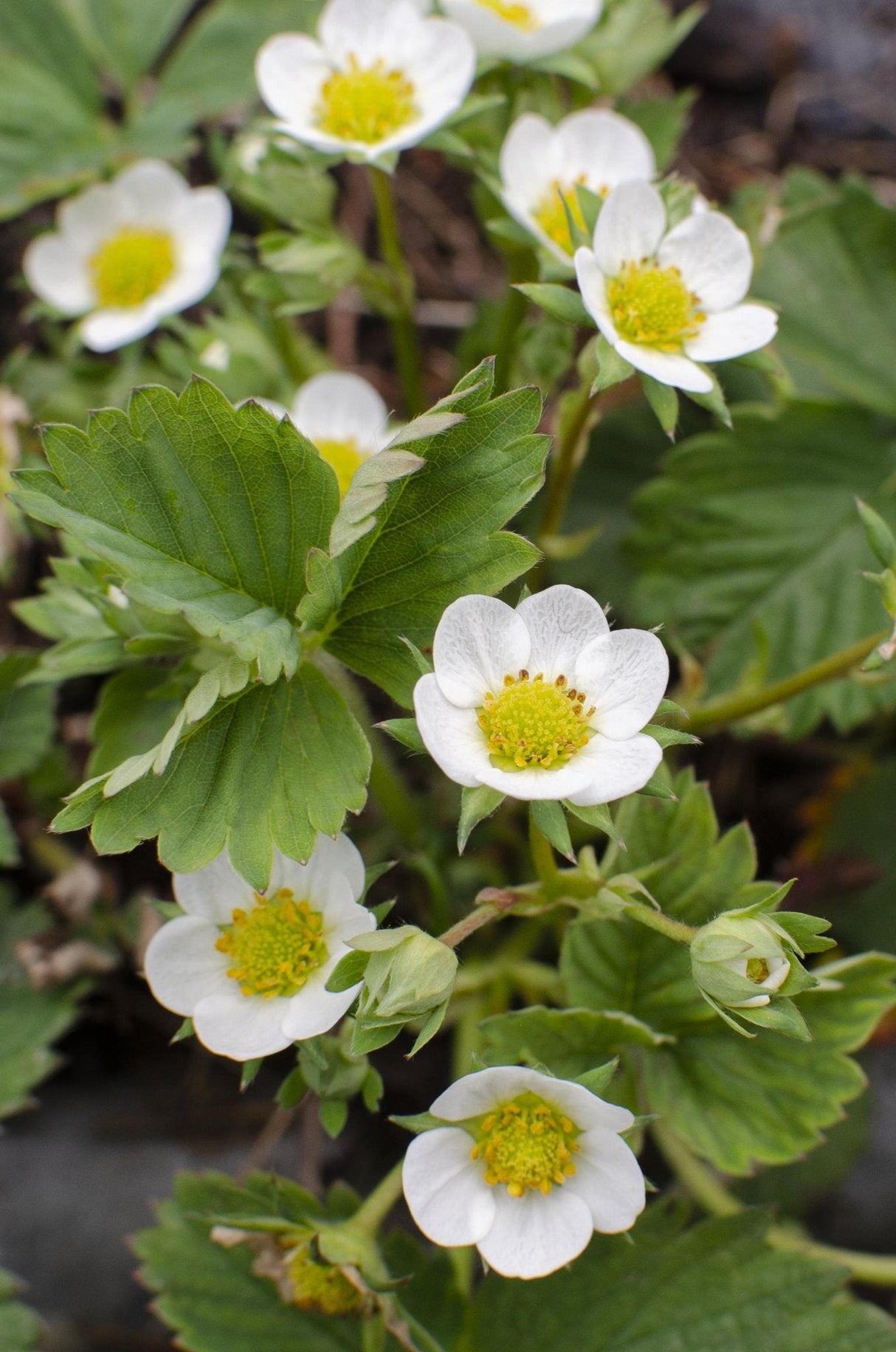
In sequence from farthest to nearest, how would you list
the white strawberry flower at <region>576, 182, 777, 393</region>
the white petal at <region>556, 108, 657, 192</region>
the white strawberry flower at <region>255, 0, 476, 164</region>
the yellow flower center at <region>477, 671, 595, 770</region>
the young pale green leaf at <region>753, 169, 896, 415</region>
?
the young pale green leaf at <region>753, 169, 896, 415</region>, the white petal at <region>556, 108, 657, 192</region>, the white strawberry flower at <region>255, 0, 476, 164</region>, the white strawberry flower at <region>576, 182, 777, 393</region>, the yellow flower center at <region>477, 671, 595, 770</region>

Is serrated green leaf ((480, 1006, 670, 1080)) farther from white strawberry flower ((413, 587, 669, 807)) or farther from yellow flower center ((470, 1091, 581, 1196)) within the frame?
white strawberry flower ((413, 587, 669, 807))

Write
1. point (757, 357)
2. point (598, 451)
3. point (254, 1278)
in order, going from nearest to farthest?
1. point (757, 357)
2. point (254, 1278)
3. point (598, 451)

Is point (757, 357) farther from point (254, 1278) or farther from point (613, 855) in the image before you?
point (254, 1278)

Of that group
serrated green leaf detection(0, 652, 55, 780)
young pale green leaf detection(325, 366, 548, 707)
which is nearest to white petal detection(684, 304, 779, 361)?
young pale green leaf detection(325, 366, 548, 707)

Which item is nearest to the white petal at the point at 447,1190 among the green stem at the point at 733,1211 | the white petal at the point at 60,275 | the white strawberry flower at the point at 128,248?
the green stem at the point at 733,1211

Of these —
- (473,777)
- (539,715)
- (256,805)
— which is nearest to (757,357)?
(539,715)

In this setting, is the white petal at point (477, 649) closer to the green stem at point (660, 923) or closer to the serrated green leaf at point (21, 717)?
the green stem at point (660, 923)
